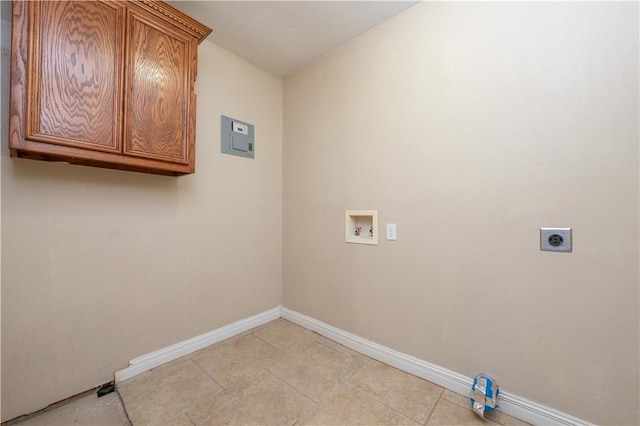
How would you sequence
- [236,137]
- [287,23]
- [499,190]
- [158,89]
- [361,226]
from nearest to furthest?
[499,190] < [158,89] < [287,23] < [361,226] < [236,137]

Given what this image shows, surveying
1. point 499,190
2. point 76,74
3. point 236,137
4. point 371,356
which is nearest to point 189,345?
point 371,356

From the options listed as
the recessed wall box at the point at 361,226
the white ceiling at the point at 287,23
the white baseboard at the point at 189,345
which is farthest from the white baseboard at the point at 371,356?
the white ceiling at the point at 287,23

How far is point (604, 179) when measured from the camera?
3.76ft

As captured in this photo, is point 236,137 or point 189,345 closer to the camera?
point 189,345

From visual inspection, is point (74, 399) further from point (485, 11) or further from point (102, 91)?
point (485, 11)

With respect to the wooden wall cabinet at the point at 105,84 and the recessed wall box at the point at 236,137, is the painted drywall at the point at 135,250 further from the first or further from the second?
the wooden wall cabinet at the point at 105,84

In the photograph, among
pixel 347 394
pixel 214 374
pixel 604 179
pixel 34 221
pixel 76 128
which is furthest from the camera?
pixel 214 374

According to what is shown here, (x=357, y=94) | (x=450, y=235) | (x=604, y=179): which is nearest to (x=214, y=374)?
(x=450, y=235)

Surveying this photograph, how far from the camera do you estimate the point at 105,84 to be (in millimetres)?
1346

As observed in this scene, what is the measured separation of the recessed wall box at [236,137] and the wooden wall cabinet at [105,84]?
0.46 meters

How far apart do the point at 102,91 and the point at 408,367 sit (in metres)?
2.47

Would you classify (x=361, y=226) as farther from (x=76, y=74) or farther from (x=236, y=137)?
(x=76, y=74)

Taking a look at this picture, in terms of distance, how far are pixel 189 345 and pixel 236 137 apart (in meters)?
1.73

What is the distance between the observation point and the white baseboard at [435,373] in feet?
4.14
